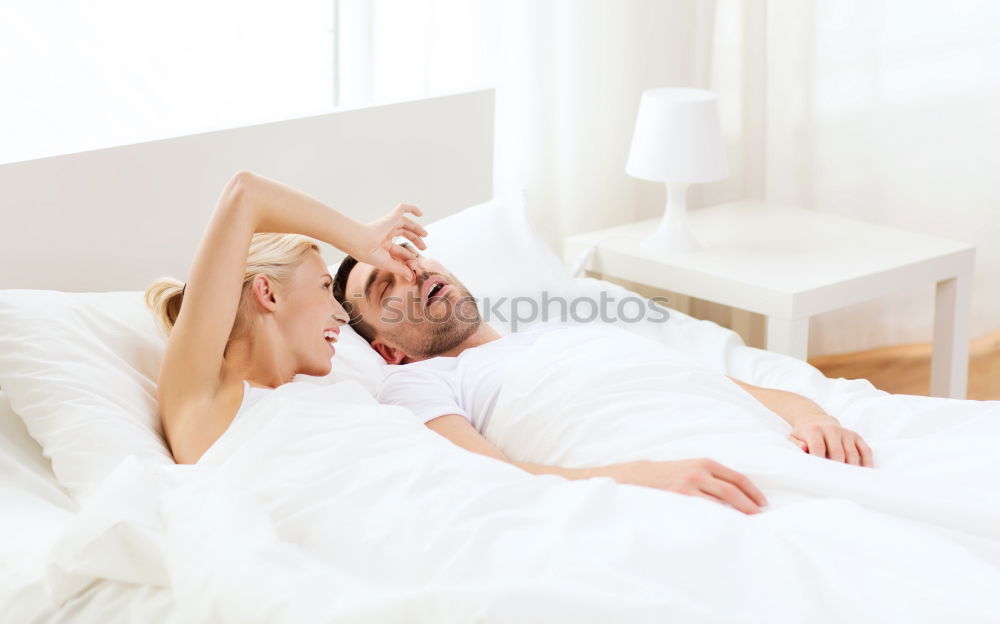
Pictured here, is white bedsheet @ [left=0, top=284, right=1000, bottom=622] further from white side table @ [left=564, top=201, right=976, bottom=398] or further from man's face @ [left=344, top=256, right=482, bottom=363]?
white side table @ [left=564, top=201, right=976, bottom=398]

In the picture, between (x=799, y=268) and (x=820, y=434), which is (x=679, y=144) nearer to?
(x=799, y=268)

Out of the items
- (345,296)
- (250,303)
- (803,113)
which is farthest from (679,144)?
(250,303)

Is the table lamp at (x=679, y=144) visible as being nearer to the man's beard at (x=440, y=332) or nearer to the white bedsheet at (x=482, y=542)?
the man's beard at (x=440, y=332)

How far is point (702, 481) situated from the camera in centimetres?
130

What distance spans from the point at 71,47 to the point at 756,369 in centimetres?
150

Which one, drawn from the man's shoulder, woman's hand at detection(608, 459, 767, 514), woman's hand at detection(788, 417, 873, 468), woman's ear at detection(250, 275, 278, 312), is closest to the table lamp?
the man's shoulder

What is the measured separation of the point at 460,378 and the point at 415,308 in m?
0.17

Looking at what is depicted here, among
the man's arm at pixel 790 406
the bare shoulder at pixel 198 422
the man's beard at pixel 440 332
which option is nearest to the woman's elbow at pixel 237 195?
the bare shoulder at pixel 198 422

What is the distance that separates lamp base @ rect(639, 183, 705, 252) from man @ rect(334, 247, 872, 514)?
0.76 m

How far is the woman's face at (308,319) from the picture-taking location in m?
1.62

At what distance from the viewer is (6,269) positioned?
1819 mm

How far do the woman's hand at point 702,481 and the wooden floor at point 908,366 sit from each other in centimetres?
196

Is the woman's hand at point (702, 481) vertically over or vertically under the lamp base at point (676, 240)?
under

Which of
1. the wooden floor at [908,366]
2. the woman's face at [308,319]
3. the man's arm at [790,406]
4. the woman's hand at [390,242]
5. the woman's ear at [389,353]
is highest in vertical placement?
the woman's hand at [390,242]
